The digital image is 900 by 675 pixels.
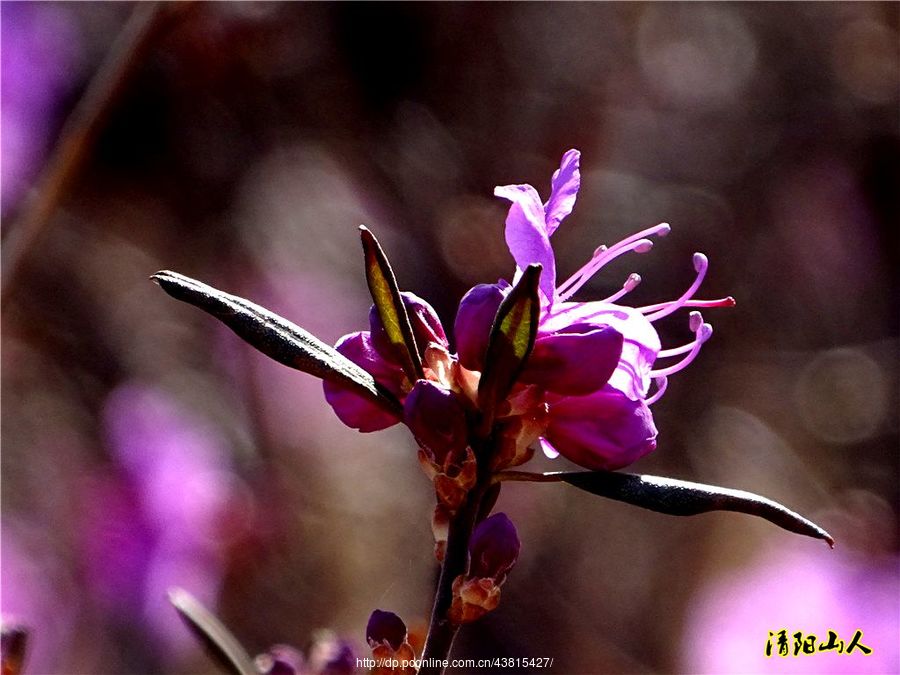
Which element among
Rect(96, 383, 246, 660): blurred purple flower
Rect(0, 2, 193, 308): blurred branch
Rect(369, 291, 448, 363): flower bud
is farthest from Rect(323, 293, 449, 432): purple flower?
Rect(96, 383, 246, 660): blurred purple flower

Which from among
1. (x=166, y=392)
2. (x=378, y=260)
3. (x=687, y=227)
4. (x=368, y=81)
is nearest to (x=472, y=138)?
(x=368, y=81)

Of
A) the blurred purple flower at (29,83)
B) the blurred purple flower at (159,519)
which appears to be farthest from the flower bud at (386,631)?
the blurred purple flower at (29,83)

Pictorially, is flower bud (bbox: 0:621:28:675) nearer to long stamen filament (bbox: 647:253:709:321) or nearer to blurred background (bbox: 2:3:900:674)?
long stamen filament (bbox: 647:253:709:321)

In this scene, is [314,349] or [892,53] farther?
[892,53]

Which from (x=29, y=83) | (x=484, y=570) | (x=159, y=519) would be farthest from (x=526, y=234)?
(x=29, y=83)

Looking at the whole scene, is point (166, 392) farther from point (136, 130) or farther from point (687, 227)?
point (687, 227)

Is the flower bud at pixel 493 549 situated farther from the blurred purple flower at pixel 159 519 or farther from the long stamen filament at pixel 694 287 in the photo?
the blurred purple flower at pixel 159 519
